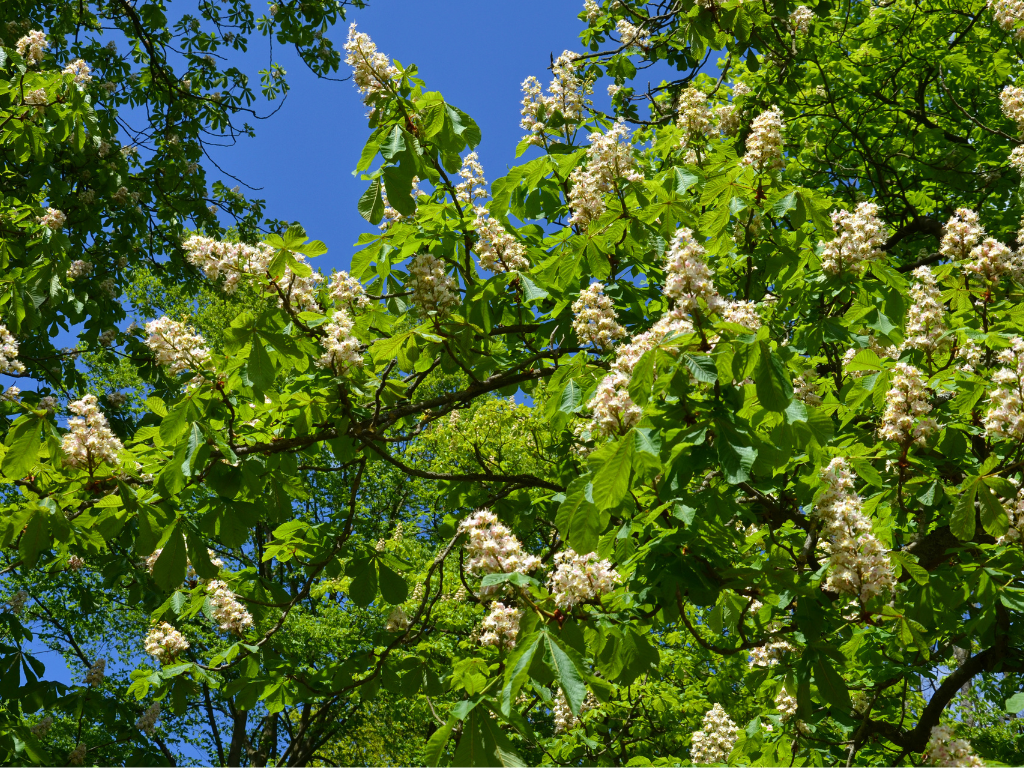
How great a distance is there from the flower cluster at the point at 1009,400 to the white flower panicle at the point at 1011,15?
13.2 ft

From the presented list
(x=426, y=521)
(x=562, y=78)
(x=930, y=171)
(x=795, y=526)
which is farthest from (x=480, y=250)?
(x=426, y=521)

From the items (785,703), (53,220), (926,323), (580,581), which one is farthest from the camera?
(53,220)

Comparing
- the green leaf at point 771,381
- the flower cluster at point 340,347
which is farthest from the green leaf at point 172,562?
the green leaf at point 771,381

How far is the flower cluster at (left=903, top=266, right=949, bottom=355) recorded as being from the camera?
4133 millimetres

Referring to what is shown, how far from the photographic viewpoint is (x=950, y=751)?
3576 millimetres

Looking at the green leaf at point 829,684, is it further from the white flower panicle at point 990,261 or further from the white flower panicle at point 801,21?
the white flower panicle at point 801,21

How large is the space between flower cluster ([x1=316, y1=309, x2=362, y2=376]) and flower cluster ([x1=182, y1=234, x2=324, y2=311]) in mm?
182

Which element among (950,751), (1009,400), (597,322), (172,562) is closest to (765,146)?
(597,322)

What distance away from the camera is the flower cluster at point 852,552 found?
10.2 ft

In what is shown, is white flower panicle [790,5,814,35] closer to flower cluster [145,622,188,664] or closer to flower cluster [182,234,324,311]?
flower cluster [182,234,324,311]

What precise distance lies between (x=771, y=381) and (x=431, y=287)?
6.10 ft

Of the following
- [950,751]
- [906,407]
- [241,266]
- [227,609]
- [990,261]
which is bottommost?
[950,751]

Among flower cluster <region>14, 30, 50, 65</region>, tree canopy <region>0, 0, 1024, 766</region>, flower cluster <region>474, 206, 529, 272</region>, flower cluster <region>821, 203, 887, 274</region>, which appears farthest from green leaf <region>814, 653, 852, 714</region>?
flower cluster <region>14, 30, 50, 65</region>

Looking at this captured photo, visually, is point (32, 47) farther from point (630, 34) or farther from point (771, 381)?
point (771, 381)
